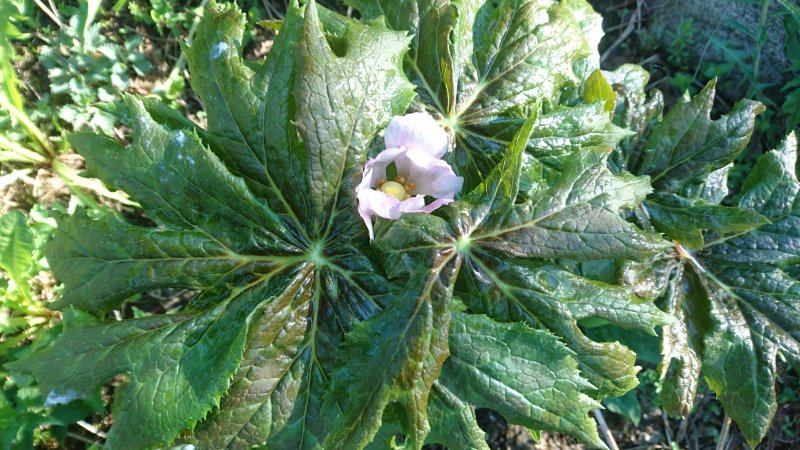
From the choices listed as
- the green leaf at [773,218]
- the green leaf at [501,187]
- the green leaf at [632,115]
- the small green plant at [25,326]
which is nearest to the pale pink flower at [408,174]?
the green leaf at [501,187]

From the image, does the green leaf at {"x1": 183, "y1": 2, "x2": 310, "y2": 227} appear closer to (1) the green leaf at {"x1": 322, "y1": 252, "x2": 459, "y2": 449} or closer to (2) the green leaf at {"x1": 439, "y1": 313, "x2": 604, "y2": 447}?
(1) the green leaf at {"x1": 322, "y1": 252, "x2": 459, "y2": 449}

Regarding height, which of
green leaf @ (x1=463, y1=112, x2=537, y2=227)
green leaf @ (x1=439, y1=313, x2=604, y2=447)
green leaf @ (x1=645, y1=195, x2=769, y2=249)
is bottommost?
green leaf @ (x1=645, y1=195, x2=769, y2=249)

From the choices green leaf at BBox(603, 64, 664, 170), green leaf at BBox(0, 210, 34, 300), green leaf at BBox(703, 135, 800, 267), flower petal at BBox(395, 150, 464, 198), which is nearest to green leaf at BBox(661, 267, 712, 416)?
green leaf at BBox(703, 135, 800, 267)

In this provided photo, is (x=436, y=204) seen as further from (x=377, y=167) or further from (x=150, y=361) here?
(x=150, y=361)

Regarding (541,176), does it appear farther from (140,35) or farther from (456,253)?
(140,35)

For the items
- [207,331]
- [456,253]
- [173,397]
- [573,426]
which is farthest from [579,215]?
[173,397]

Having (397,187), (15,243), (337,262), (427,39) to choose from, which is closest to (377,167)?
(397,187)

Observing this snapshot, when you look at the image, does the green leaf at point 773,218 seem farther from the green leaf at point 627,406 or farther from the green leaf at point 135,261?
the green leaf at point 135,261
